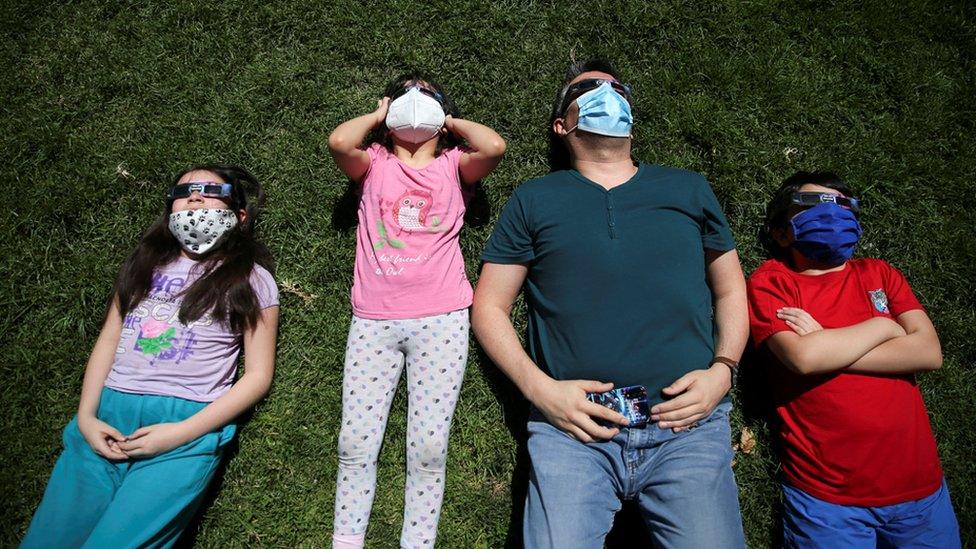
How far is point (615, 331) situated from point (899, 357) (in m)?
1.80

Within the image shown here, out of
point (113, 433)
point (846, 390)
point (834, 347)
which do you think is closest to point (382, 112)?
point (113, 433)

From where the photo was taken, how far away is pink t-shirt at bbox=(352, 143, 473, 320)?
Result: 12.8 ft

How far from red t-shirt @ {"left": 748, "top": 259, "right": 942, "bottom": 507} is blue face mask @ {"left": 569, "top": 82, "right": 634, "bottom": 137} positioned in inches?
55.1

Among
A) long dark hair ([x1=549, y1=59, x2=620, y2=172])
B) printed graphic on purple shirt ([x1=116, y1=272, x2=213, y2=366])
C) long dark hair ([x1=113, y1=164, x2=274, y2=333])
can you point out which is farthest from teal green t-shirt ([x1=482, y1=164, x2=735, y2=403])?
printed graphic on purple shirt ([x1=116, y1=272, x2=213, y2=366])

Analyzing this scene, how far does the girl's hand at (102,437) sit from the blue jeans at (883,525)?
4.30 m

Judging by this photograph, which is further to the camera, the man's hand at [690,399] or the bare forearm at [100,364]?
the bare forearm at [100,364]

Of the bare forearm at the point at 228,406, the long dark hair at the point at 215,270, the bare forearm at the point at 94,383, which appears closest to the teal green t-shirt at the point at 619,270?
the long dark hair at the point at 215,270

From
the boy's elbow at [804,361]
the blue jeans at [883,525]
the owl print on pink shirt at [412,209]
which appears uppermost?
the owl print on pink shirt at [412,209]

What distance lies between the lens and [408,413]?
3.91 meters

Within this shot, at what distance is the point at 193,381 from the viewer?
3.74m

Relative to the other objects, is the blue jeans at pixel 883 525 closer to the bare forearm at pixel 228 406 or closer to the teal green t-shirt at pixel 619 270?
the teal green t-shirt at pixel 619 270

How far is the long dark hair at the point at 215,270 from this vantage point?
379cm

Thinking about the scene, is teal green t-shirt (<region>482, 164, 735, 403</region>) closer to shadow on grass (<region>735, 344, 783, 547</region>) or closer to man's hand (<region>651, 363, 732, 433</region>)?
man's hand (<region>651, 363, 732, 433</region>)

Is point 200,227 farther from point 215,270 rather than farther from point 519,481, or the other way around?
point 519,481
